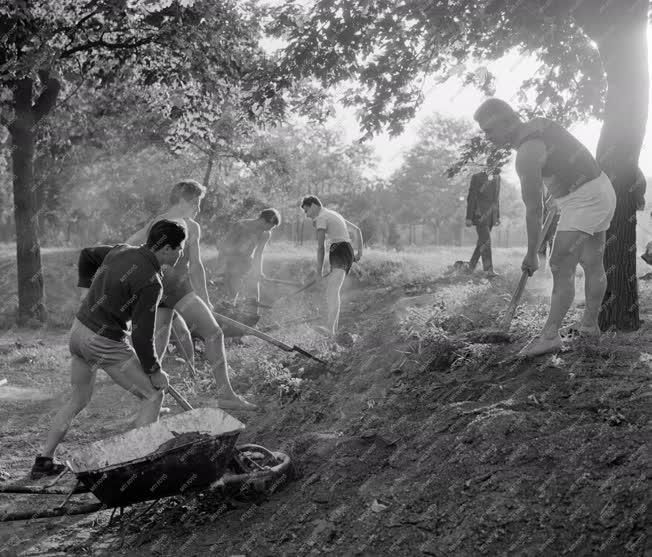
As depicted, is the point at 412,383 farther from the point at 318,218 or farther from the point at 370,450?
the point at 318,218

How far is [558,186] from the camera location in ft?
16.5

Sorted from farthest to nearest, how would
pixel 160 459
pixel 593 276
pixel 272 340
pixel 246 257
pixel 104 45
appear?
pixel 104 45 → pixel 246 257 → pixel 272 340 → pixel 593 276 → pixel 160 459

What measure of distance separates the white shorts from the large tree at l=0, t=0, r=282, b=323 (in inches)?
264

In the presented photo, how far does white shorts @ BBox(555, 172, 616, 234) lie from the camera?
490cm

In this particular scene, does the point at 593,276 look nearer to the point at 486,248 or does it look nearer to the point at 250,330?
the point at 250,330

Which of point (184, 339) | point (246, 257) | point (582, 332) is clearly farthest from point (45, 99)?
point (582, 332)

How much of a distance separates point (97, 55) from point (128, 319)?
10339 millimetres

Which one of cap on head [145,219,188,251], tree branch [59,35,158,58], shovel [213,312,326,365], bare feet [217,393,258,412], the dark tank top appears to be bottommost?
bare feet [217,393,258,412]

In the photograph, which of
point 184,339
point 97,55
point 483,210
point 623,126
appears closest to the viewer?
point 623,126

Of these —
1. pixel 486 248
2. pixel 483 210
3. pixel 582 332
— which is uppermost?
pixel 483 210

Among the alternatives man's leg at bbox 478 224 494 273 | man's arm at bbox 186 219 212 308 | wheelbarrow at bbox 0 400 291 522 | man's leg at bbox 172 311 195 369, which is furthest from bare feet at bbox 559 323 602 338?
man's leg at bbox 478 224 494 273

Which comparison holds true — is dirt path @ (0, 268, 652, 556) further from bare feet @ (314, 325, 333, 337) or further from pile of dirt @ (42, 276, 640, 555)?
bare feet @ (314, 325, 333, 337)

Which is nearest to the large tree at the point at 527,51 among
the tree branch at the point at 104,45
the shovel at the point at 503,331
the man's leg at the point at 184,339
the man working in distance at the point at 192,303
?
the shovel at the point at 503,331

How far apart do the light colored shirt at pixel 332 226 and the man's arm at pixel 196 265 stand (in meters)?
2.24
